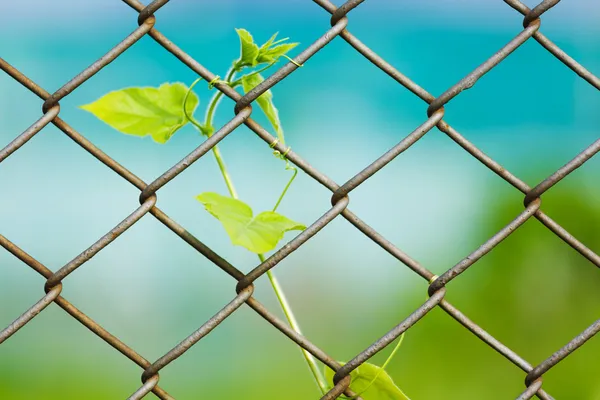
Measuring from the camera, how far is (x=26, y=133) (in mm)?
631

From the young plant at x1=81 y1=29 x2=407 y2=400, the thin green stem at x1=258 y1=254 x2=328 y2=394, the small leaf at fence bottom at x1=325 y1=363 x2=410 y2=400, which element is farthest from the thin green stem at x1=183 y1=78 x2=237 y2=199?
the small leaf at fence bottom at x1=325 y1=363 x2=410 y2=400

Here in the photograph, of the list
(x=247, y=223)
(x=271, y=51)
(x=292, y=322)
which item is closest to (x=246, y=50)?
(x=271, y=51)

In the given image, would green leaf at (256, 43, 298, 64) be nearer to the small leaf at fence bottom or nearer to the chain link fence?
the chain link fence

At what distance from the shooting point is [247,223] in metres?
0.71

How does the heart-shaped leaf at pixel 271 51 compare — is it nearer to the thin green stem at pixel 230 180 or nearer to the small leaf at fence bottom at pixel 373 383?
the thin green stem at pixel 230 180

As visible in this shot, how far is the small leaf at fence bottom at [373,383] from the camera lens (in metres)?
0.75

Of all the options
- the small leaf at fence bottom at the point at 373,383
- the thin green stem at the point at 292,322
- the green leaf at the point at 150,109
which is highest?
the green leaf at the point at 150,109

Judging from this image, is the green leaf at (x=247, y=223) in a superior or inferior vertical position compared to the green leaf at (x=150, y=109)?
inferior

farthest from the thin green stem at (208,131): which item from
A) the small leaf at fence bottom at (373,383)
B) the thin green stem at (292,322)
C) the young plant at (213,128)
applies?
the small leaf at fence bottom at (373,383)

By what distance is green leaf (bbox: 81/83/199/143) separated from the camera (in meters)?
0.75

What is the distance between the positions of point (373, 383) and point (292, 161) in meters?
0.26

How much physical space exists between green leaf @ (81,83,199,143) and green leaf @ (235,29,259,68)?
0.09m

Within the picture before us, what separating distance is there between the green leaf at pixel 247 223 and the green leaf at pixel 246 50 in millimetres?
130

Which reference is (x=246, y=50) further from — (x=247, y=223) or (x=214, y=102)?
(x=247, y=223)
